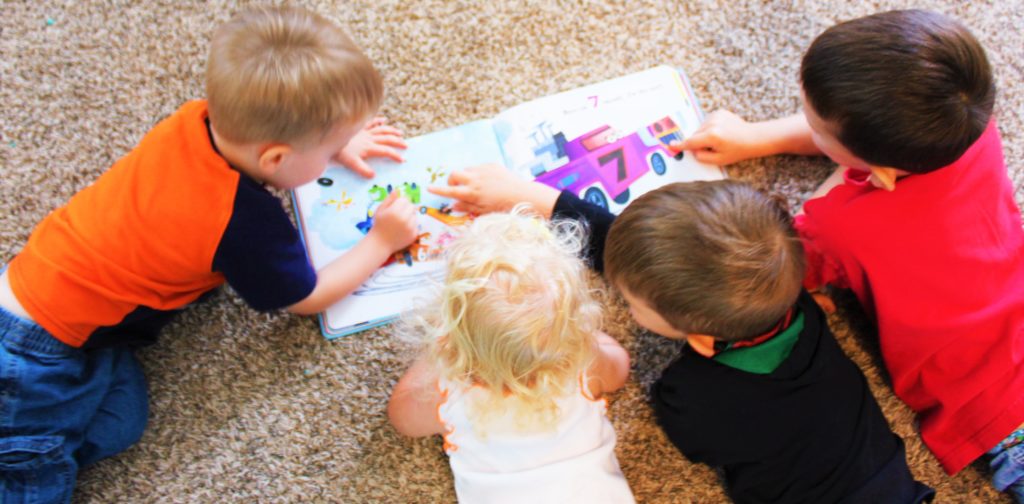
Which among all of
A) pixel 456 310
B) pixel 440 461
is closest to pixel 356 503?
pixel 440 461

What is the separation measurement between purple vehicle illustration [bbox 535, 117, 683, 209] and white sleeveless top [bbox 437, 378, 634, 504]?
0.97 feet

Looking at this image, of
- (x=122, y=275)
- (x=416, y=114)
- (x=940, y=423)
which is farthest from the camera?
(x=416, y=114)

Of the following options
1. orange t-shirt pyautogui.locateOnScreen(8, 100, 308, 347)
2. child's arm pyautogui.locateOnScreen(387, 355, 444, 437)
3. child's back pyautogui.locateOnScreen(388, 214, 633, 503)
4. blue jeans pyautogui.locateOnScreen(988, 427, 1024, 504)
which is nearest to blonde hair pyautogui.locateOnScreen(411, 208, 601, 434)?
child's back pyautogui.locateOnScreen(388, 214, 633, 503)

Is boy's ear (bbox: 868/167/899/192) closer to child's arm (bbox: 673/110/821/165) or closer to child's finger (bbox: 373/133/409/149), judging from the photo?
child's arm (bbox: 673/110/821/165)

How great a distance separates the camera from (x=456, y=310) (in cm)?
60

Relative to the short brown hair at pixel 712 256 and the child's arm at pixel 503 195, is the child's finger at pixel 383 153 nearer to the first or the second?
the child's arm at pixel 503 195

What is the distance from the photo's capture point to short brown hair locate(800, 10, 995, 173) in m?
0.65

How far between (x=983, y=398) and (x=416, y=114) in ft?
2.49

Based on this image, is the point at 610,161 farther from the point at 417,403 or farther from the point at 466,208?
the point at 417,403

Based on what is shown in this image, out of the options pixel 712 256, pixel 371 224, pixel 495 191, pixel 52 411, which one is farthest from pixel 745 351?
pixel 52 411

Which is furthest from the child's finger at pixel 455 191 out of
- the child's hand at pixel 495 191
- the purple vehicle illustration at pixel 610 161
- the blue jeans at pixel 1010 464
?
the blue jeans at pixel 1010 464

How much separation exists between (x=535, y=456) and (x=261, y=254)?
0.34 m

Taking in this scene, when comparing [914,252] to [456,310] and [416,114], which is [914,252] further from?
[416,114]

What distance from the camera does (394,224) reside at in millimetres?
830
